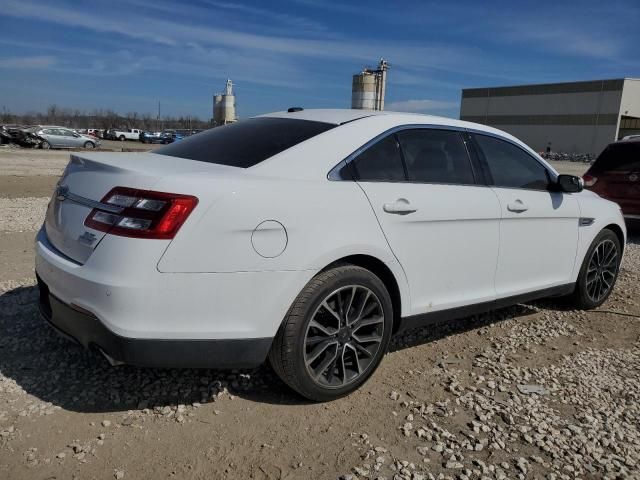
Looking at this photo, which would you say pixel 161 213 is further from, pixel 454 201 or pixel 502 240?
pixel 502 240

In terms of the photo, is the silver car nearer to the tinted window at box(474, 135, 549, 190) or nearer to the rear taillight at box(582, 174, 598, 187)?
the rear taillight at box(582, 174, 598, 187)

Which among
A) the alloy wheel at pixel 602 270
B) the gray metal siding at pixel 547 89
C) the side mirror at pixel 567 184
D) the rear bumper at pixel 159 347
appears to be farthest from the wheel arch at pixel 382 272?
the gray metal siding at pixel 547 89

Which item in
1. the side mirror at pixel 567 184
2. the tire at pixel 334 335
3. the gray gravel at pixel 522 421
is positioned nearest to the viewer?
the gray gravel at pixel 522 421

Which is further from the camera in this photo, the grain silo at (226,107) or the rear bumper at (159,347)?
the grain silo at (226,107)

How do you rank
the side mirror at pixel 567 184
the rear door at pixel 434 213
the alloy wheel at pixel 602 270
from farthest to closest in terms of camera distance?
the alloy wheel at pixel 602 270 < the side mirror at pixel 567 184 < the rear door at pixel 434 213

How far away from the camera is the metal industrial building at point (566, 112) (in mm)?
65125

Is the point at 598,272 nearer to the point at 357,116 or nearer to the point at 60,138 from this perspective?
the point at 357,116

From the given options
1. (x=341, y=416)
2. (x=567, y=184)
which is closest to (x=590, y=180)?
(x=567, y=184)

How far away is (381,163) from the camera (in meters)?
3.30

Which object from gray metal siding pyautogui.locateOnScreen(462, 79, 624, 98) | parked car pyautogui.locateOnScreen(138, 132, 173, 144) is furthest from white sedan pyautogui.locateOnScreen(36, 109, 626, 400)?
gray metal siding pyautogui.locateOnScreen(462, 79, 624, 98)

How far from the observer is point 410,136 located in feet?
11.6

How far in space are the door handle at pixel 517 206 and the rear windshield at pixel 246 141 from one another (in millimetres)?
1512

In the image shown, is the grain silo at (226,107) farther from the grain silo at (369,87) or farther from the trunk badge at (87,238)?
the trunk badge at (87,238)

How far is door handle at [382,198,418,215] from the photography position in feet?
10.4
